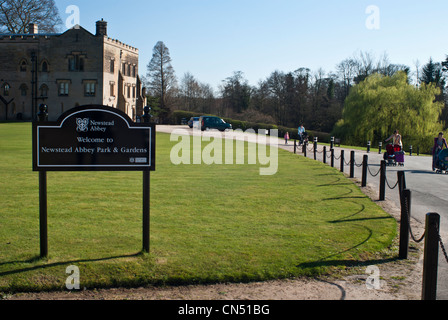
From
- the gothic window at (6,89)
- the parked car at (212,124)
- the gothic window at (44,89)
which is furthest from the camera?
the gothic window at (6,89)

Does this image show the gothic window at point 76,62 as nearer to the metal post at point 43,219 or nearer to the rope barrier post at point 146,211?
the metal post at point 43,219

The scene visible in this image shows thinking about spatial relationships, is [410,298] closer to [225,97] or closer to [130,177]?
[130,177]

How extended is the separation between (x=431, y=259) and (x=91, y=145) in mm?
4887

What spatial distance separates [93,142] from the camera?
6.47 metres

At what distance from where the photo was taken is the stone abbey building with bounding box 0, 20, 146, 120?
61.6 m

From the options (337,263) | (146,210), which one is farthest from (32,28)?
(337,263)

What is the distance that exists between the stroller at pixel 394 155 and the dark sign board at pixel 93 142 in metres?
18.8

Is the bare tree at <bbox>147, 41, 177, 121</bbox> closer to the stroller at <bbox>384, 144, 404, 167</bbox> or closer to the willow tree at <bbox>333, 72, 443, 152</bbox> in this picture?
the willow tree at <bbox>333, 72, 443, 152</bbox>

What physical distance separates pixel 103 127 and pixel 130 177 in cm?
844

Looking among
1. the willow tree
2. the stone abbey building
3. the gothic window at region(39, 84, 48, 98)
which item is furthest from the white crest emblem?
the gothic window at region(39, 84, 48, 98)

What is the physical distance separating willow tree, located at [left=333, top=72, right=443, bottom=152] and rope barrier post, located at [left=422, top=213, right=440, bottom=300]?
4693cm

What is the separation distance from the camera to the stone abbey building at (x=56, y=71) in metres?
61.6
